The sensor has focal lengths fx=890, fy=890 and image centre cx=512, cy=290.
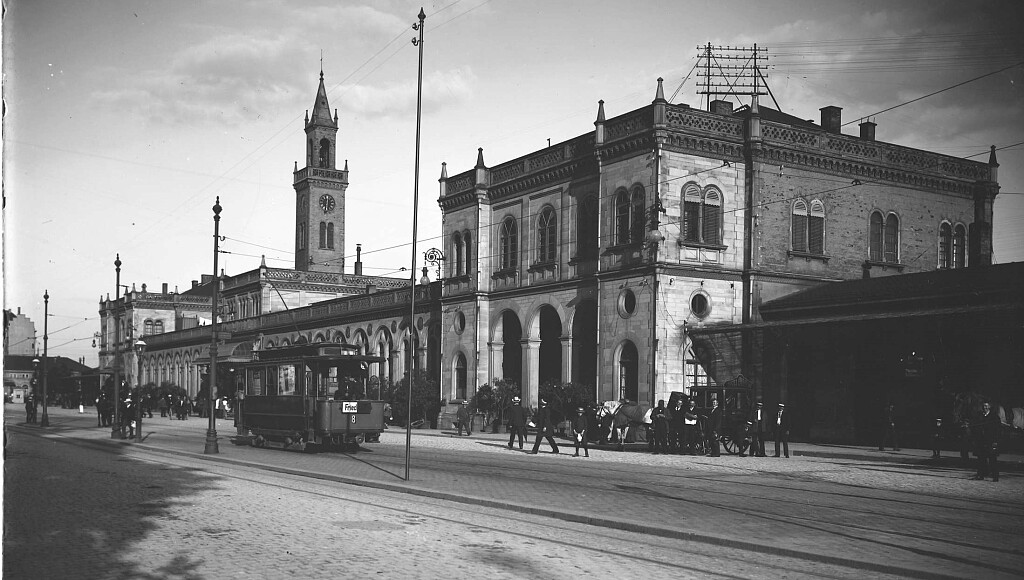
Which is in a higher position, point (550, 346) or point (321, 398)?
point (550, 346)

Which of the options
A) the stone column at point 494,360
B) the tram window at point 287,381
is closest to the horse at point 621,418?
the tram window at point 287,381

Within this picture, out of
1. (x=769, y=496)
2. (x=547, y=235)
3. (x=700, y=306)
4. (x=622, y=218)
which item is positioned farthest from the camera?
(x=547, y=235)

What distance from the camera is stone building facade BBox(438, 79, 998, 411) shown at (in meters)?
34.4

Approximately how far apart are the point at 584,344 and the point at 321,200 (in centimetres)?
5563

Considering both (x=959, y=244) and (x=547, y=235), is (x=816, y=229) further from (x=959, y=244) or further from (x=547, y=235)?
(x=547, y=235)

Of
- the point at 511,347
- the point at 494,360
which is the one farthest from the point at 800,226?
the point at 494,360

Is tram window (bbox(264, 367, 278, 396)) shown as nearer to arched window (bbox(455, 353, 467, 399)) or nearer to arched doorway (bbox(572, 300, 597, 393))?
arched doorway (bbox(572, 300, 597, 393))

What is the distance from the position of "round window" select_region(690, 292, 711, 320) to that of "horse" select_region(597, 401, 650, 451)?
5129 millimetres

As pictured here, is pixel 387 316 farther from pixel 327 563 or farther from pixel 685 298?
pixel 327 563

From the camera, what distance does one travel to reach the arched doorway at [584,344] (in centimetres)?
3931

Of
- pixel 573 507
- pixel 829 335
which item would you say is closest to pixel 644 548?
pixel 573 507

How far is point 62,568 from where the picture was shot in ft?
29.6

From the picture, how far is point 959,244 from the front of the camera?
136 ft

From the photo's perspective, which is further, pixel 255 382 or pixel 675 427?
pixel 255 382
